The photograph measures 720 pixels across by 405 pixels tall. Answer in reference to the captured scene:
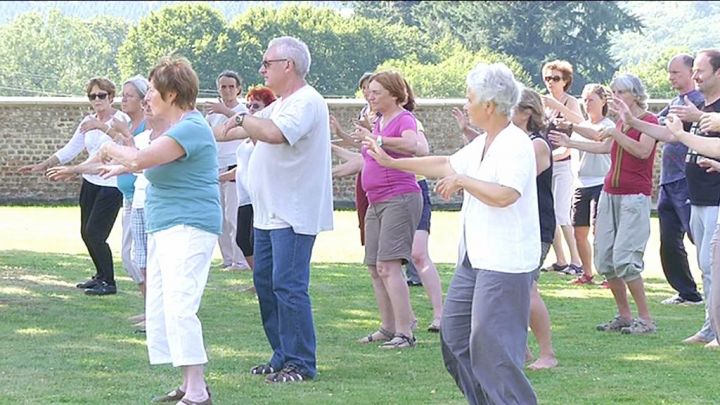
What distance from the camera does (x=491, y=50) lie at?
76.5 m

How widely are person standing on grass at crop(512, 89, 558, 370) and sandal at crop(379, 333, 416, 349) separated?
917 mm

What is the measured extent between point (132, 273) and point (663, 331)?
4129mm

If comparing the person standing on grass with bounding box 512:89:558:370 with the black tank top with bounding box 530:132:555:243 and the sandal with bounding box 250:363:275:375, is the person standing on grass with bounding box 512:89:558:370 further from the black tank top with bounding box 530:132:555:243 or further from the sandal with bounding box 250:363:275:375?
the sandal with bounding box 250:363:275:375

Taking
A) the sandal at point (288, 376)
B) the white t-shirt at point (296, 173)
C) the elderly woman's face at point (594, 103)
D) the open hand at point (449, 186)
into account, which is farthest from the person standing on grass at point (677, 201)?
the open hand at point (449, 186)

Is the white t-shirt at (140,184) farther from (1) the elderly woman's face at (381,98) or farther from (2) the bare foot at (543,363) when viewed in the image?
(2) the bare foot at (543,363)

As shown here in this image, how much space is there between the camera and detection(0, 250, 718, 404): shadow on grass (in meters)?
7.61

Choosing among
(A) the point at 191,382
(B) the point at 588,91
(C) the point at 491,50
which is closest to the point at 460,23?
(C) the point at 491,50

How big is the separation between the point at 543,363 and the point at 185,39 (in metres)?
61.0

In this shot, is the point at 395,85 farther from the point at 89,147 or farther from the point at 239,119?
the point at 89,147

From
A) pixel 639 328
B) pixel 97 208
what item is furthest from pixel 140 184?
pixel 639 328

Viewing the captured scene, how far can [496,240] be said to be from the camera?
239 inches

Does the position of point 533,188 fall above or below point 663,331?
above

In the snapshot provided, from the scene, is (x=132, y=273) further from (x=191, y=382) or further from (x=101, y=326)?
(x=191, y=382)

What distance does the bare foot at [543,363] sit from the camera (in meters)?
8.34
